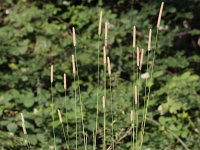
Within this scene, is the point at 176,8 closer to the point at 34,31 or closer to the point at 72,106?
the point at 34,31

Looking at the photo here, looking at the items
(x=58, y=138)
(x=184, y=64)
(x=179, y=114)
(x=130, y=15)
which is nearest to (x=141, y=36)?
(x=130, y=15)

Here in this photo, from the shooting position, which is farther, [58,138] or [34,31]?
[34,31]

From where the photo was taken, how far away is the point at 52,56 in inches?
149

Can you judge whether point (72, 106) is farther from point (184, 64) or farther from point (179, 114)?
point (184, 64)

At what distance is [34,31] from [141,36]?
88 centimetres

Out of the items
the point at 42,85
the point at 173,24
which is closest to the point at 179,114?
the point at 42,85

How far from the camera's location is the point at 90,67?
380 cm

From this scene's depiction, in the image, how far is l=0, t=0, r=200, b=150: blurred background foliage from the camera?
2.91 m

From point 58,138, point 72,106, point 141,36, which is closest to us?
point 58,138

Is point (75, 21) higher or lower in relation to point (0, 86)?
higher

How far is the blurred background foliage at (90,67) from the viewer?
9.53ft

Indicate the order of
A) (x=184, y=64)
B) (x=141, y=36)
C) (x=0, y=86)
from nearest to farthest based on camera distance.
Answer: (x=0, y=86) < (x=184, y=64) < (x=141, y=36)

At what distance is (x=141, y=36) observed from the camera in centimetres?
407

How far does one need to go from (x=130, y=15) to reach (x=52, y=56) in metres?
0.79
